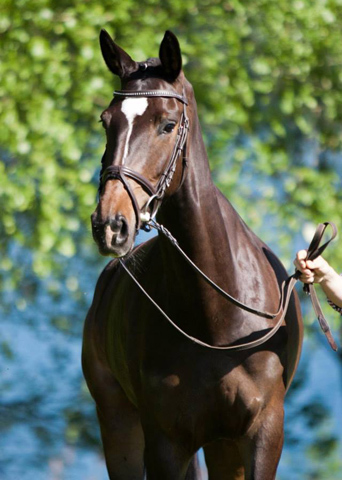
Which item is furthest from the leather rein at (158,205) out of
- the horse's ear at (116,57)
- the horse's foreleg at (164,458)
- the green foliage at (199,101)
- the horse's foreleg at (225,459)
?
the green foliage at (199,101)

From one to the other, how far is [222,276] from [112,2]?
12.9 ft

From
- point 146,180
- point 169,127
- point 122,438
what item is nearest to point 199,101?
point 122,438

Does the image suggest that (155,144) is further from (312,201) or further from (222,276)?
(312,201)

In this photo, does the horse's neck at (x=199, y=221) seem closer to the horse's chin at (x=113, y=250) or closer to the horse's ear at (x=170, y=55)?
the horse's ear at (x=170, y=55)

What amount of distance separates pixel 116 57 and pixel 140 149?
445mm

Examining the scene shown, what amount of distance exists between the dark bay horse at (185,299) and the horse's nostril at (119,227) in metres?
0.07

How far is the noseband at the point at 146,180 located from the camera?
2.67 metres

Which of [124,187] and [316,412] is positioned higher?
[316,412]

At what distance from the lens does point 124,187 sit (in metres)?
2.65

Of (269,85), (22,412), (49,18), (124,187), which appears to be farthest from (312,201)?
(124,187)

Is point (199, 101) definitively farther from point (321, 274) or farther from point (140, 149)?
point (140, 149)

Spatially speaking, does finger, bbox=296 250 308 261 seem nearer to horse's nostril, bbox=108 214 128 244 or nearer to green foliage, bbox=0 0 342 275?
horse's nostril, bbox=108 214 128 244

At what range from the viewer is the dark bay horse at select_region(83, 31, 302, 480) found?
109 inches

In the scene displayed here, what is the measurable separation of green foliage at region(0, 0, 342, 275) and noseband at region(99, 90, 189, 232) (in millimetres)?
3514
